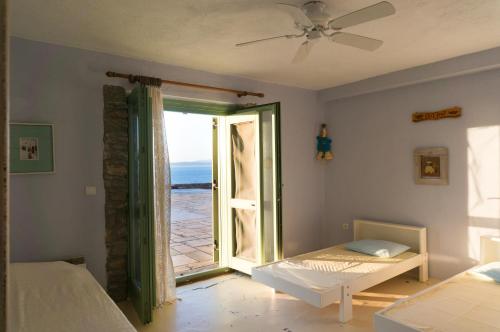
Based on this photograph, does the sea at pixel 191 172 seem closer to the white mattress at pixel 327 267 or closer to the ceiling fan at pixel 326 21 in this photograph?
the white mattress at pixel 327 267

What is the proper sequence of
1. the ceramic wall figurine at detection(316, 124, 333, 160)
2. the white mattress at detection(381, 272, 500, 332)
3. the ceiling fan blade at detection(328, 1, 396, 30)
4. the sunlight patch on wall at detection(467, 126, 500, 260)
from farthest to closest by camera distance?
1. the ceramic wall figurine at detection(316, 124, 333, 160)
2. the sunlight patch on wall at detection(467, 126, 500, 260)
3. the white mattress at detection(381, 272, 500, 332)
4. the ceiling fan blade at detection(328, 1, 396, 30)

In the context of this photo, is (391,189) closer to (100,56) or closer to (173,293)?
(173,293)

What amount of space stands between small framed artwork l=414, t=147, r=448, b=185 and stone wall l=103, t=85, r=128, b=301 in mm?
3291

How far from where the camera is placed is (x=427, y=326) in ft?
6.91

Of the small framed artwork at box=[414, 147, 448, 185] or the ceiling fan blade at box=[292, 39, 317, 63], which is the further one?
the small framed artwork at box=[414, 147, 448, 185]

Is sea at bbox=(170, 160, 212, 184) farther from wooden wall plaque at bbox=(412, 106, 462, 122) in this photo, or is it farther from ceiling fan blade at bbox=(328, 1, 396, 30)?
ceiling fan blade at bbox=(328, 1, 396, 30)

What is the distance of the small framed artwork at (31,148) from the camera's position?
9.05ft

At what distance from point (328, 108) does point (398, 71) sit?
121cm

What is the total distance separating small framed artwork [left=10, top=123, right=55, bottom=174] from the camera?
2758mm

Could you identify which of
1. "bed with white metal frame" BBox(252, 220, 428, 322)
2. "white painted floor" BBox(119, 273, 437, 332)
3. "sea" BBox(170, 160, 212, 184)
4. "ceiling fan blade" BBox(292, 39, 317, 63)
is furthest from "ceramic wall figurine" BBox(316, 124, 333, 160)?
"sea" BBox(170, 160, 212, 184)

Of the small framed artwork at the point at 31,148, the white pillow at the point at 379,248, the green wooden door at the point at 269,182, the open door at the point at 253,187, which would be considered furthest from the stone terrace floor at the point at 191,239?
the small framed artwork at the point at 31,148

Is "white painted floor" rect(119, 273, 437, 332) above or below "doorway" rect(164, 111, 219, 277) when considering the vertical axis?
below

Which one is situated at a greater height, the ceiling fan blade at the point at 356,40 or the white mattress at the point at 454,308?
the ceiling fan blade at the point at 356,40

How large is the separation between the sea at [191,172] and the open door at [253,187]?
15641 millimetres
